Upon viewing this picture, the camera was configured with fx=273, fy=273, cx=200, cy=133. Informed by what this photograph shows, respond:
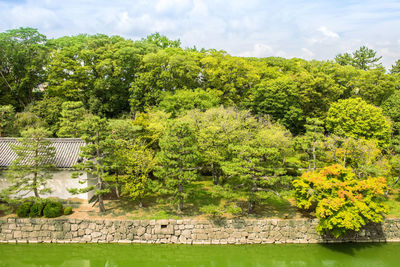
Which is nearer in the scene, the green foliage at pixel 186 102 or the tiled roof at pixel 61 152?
the tiled roof at pixel 61 152

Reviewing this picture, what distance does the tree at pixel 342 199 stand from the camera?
1409 centimetres

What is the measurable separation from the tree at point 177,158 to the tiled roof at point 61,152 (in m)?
5.89

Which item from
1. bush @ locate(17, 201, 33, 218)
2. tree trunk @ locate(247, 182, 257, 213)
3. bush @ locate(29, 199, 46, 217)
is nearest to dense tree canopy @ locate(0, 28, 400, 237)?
tree trunk @ locate(247, 182, 257, 213)

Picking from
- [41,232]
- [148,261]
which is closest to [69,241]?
[41,232]

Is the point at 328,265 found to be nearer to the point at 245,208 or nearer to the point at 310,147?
the point at 245,208

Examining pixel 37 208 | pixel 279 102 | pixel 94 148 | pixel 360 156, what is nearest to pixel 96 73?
pixel 94 148

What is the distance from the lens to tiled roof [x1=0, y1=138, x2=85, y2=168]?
17312mm

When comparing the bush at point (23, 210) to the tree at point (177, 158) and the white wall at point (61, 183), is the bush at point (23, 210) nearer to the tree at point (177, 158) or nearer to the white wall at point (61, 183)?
the white wall at point (61, 183)

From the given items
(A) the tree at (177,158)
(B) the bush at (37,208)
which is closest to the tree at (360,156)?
(A) the tree at (177,158)

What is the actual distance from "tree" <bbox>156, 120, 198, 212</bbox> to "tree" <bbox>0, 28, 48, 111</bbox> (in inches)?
799

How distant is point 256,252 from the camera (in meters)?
14.9

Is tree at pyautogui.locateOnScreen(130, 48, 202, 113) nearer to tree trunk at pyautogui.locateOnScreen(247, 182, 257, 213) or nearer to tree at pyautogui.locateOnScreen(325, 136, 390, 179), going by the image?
tree trunk at pyautogui.locateOnScreen(247, 182, 257, 213)

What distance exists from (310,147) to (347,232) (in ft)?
19.8

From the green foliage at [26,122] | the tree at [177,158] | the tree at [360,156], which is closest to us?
the tree at [177,158]
